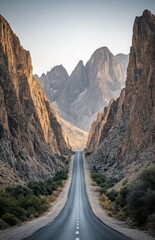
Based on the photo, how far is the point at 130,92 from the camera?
300 feet

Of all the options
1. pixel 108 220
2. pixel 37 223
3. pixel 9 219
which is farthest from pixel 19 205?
pixel 9 219

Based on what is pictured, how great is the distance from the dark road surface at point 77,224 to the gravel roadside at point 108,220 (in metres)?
0.60

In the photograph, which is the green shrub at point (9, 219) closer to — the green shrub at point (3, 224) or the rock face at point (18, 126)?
the green shrub at point (3, 224)

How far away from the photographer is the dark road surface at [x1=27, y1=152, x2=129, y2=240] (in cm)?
1745

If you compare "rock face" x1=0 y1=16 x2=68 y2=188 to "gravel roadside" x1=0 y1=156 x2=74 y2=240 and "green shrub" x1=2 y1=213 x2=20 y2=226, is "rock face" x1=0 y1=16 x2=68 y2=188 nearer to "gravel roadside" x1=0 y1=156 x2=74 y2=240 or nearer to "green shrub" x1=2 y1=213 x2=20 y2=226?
"gravel roadside" x1=0 y1=156 x2=74 y2=240

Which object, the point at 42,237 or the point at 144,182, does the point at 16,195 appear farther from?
the point at 42,237

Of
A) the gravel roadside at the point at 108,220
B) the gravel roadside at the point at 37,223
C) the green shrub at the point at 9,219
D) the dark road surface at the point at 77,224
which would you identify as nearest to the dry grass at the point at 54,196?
the gravel roadside at the point at 37,223

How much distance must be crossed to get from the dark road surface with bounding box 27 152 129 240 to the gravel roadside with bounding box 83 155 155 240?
603 mm

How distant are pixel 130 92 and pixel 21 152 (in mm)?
41298

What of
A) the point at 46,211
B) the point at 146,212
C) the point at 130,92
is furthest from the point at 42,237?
the point at 130,92

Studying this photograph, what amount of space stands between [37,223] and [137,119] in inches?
1782

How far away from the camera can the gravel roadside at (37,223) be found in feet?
59.4

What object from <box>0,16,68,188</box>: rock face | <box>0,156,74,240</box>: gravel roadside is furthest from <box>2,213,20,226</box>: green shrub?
<box>0,16,68,188</box>: rock face

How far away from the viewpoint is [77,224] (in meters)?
24.8
